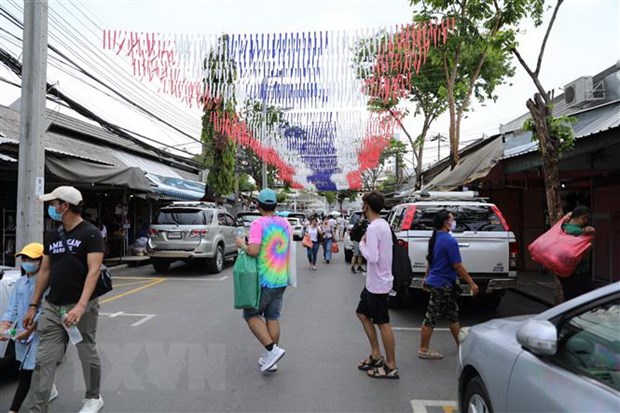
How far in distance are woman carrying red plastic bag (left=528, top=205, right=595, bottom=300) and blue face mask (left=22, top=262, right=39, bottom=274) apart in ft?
17.2

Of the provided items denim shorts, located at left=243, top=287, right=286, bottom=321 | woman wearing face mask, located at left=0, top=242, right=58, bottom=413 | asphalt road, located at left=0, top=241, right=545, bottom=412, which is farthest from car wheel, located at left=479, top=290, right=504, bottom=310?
woman wearing face mask, located at left=0, top=242, right=58, bottom=413

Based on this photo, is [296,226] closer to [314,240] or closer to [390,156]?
[314,240]

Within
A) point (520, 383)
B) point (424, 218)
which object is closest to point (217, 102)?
point (424, 218)

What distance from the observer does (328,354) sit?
5.66 m

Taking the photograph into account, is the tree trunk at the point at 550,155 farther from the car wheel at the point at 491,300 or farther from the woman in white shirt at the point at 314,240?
the woman in white shirt at the point at 314,240

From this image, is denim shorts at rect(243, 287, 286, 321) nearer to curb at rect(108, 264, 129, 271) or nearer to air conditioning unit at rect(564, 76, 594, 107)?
air conditioning unit at rect(564, 76, 594, 107)

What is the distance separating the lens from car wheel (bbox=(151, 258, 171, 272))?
1345 cm

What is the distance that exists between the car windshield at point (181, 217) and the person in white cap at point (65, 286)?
9054 millimetres

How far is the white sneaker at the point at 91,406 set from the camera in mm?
3885

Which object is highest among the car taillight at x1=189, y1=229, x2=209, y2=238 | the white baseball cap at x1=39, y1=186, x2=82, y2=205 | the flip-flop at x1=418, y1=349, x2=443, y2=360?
the white baseball cap at x1=39, y1=186, x2=82, y2=205

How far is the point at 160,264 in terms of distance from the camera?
44.8ft

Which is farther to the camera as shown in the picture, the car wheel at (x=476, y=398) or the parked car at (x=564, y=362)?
the car wheel at (x=476, y=398)

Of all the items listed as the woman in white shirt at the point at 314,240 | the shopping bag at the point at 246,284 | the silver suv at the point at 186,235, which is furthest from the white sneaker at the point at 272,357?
the woman in white shirt at the point at 314,240

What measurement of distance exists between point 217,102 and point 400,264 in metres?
7.62
